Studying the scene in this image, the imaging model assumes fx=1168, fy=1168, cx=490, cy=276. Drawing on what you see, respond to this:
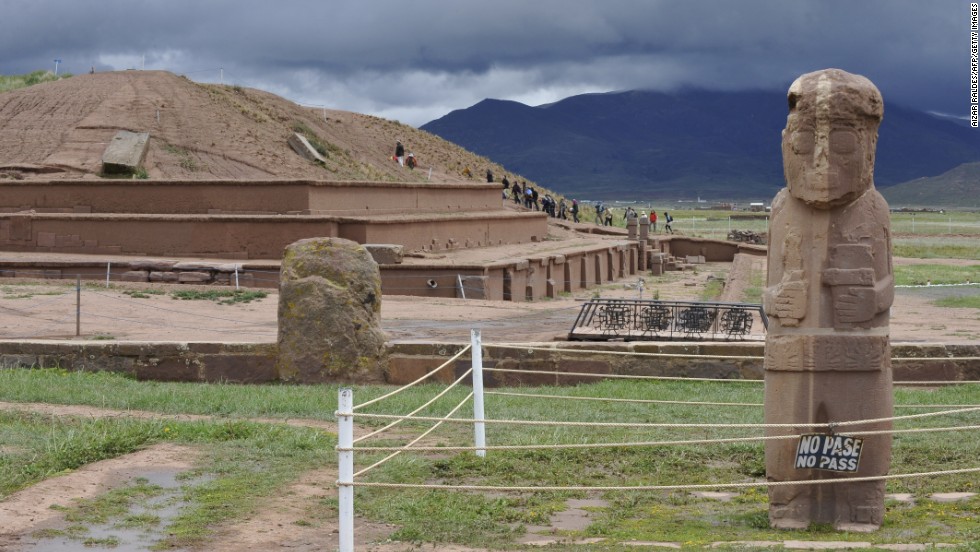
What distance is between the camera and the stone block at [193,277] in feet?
77.3

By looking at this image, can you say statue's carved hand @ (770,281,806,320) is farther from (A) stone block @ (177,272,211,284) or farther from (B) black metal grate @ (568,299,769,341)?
(A) stone block @ (177,272,211,284)

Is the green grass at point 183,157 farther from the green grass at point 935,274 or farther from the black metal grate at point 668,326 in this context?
the black metal grate at point 668,326

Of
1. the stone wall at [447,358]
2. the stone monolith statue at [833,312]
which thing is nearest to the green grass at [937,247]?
the stone wall at [447,358]

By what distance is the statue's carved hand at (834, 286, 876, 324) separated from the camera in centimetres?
679

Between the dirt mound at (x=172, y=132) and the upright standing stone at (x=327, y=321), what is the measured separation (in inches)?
752

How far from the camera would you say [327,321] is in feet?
42.0

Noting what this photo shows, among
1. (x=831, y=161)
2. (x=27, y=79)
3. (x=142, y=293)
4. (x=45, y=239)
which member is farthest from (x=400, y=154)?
(x=831, y=161)

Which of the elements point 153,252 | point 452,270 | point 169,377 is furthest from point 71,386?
point 153,252

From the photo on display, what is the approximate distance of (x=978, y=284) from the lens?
27578 mm

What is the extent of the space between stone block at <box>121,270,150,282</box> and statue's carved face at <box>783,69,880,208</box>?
19007 mm

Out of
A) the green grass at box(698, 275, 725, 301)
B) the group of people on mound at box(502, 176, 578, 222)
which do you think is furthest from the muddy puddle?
the group of people on mound at box(502, 176, 578, 222)

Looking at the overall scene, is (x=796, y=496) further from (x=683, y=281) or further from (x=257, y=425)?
(x=683, y=281)

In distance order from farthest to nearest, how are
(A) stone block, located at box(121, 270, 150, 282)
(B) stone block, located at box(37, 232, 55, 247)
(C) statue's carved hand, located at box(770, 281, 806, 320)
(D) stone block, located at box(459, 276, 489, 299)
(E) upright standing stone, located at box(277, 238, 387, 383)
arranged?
(B) stone block, located at box(37, 232, 55, 247) < (D) stone block, located at box(459, 276, 489, 299) < (A) stone block, located at box(121, 270, 150, 282) < (E) upright standing stone, located at box(277, 238, 387, 383) < (C) statue's carved hand, located at box(770, 281, 806, 320)

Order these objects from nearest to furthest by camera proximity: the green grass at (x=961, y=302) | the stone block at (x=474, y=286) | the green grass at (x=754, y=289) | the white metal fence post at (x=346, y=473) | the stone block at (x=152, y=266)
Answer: the white metal fence post at (x=346, y=473), the green grass at (x=961, y=302), the stone block at (x=152, y=266), the stone block at (x=474, y=286), the green grass at (x=754, y=289)
